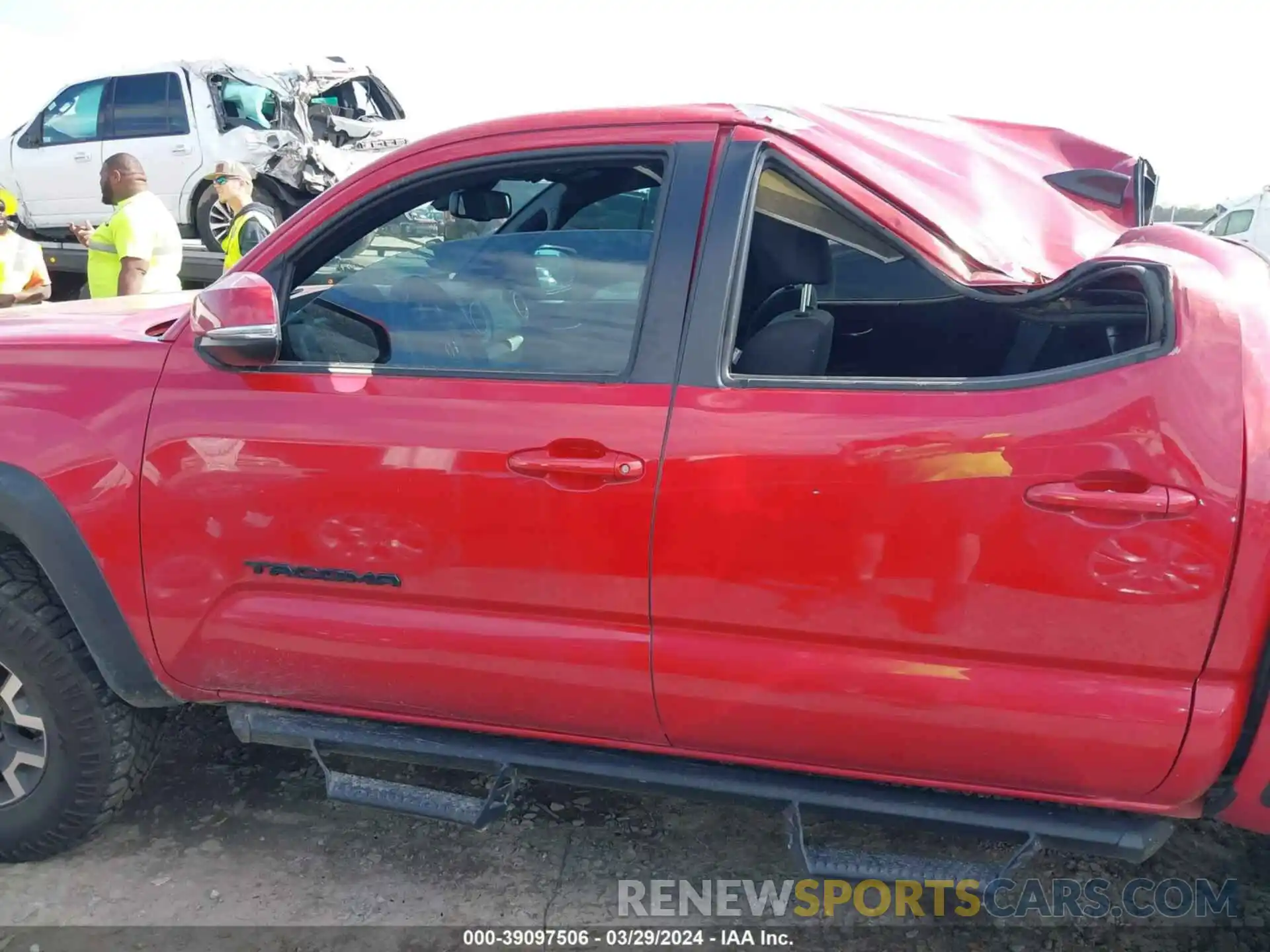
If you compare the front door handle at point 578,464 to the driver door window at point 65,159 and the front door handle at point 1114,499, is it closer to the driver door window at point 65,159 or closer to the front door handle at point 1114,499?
the front door handle at point 1114,499

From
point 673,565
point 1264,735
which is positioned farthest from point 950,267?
point 1264,735

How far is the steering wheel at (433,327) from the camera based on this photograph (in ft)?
7.24

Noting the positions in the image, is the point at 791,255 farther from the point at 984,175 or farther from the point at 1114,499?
the point at 1114,499

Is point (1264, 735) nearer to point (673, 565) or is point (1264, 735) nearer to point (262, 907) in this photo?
point (673, 565)

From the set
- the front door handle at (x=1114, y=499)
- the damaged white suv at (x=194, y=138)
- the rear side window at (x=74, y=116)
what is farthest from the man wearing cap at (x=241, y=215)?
the front door handle at (x=1114, y=499)


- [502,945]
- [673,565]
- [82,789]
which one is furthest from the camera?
[82,789]

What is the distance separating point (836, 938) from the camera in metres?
2.33

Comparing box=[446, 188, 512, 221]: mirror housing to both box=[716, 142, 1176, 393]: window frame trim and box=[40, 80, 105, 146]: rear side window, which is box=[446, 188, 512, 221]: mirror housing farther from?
box=[40, 80, 105, 146]: rear side window

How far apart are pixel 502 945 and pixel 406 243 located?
171 centimetres

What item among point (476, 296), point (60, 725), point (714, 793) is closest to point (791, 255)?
point (476, 296)

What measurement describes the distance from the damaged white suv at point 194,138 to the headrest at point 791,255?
7663 mm

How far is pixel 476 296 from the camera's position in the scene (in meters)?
2.29

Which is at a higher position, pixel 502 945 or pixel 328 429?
pixel 328 429

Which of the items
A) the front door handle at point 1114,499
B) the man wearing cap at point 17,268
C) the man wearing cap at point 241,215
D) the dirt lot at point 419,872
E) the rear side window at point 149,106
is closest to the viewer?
the front door handle at point 1114,499
